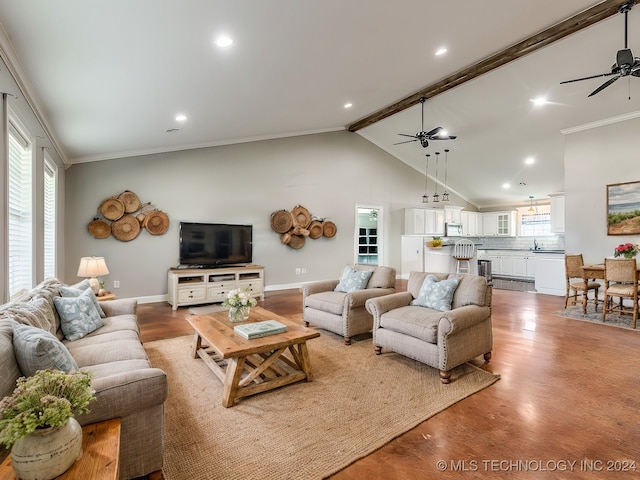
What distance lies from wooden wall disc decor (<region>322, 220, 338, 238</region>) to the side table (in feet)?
20.7

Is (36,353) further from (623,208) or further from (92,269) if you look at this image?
(623,208)

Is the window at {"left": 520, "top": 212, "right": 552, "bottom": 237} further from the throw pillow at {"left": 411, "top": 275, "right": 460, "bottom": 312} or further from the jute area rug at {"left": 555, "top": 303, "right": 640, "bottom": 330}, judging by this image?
the throw pillow at {"left": 411, "top": 275, "right": 460, "bottom": 312}

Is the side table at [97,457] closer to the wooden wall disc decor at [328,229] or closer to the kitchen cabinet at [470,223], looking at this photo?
the wooden wall disc decor at [328,229]

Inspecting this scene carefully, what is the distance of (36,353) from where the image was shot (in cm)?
141

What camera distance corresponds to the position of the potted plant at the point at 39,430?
3.26ft

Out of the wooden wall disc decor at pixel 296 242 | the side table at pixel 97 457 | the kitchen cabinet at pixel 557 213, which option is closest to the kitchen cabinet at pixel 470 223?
the kitchen cabinet at pixel 557 213

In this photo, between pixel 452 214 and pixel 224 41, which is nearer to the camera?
pixel 224 41

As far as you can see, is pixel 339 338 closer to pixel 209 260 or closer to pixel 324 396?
pixel 324 396

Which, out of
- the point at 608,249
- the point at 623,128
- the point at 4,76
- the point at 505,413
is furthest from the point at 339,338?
the point at 623,128

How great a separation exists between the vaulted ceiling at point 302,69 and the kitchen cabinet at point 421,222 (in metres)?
2.29

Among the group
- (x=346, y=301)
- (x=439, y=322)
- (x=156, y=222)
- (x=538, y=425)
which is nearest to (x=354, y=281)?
(x=346, y=301)

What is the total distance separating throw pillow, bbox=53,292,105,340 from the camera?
8.22ft

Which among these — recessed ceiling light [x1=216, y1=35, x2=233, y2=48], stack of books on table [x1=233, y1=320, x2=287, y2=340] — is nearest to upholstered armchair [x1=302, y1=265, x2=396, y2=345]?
stack of books on table [x1=233, y1=320, x2=287, y2=340]

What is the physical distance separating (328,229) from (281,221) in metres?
1.24
